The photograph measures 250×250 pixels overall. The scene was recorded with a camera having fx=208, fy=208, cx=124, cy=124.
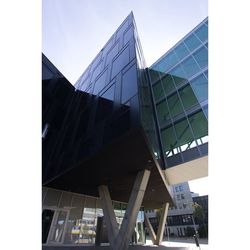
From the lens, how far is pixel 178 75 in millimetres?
17031

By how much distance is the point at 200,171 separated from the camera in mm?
13688

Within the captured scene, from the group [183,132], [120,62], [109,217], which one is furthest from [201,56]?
[109,217]

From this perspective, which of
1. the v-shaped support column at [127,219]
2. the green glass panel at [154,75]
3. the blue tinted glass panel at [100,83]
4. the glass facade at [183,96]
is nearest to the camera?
the v-shaped support column at [127,219]

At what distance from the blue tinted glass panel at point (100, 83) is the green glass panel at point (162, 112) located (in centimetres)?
511

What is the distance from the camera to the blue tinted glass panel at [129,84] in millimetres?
10570

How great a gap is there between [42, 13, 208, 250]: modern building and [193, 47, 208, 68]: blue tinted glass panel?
0.33 ft

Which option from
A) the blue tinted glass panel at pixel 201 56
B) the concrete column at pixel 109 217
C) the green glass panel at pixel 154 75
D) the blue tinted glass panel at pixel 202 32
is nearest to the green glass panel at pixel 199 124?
the blue tinted glass panel at pixel 201 56

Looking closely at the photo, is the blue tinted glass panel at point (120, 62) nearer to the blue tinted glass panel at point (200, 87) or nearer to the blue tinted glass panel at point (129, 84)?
the blue tinted glass panel at point (129, 84)

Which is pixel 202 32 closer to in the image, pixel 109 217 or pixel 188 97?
pixel 188 97

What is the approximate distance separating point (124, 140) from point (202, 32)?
13741 mm

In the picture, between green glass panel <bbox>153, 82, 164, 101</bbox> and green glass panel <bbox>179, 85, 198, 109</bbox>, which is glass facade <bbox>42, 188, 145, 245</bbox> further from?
green glass panel <bbox>179, 85, 198, 109</bbox>

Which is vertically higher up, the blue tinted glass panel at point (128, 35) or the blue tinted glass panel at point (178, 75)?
the blue tinted glass panel at point (128, 35)
